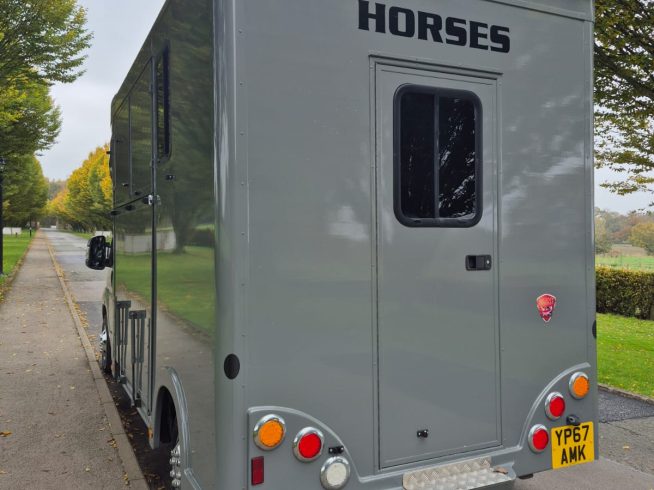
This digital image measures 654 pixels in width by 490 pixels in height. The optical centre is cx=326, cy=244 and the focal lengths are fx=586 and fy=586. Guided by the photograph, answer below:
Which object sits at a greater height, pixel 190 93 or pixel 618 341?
pixel 190 93

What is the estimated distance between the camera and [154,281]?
12.3ft

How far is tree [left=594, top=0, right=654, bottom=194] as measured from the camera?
7094 mm

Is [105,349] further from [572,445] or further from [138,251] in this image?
[572,445]

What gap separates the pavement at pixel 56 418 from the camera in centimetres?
454

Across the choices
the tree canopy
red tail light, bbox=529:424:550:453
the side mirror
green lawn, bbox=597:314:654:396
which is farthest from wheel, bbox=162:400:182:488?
the tree canopy

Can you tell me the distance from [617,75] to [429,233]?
616 centimetres

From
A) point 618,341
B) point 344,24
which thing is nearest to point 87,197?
point 618,341

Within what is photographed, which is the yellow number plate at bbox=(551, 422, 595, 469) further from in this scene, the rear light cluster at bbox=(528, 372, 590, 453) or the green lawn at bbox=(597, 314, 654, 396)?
the green lawn at bbox=(597, 314, 654, 396)

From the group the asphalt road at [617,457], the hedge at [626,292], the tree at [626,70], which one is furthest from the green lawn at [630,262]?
the asphalt road at [617,457]

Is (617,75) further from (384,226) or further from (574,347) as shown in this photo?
(384,226)

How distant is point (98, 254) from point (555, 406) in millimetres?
4582

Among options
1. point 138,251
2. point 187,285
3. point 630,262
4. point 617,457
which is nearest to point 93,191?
point 630,262

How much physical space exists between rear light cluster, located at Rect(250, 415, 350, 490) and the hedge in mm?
12660

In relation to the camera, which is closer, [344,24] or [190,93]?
[344,24]
